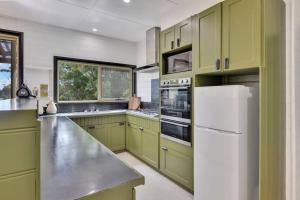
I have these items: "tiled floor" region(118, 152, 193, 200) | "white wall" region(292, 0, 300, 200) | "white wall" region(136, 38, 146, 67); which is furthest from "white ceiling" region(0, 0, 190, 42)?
"tiled floor" region(118, 152, 193, 200)

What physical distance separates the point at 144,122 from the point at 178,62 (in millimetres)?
1287

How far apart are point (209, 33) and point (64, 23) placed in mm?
2768

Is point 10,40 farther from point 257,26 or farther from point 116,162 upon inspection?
point 257,26

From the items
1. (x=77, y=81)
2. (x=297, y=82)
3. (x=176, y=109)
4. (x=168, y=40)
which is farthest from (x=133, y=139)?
(x=297, y=82)

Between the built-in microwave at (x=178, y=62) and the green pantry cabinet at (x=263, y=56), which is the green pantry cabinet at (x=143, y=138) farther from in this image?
the green pantry cabinet at (x=263, y=56)

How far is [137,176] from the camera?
0.90 m

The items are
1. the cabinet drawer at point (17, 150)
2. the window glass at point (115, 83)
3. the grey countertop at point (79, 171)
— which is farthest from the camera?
the window glass at point (115, 83)

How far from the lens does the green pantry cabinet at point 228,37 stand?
1624 mm

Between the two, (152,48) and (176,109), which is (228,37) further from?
(152,48)

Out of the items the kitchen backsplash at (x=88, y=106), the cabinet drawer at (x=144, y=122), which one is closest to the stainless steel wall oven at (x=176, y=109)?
the cabinet drawer at (x=144, y=122)

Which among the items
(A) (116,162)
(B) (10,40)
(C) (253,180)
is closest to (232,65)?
(C) (253,180)

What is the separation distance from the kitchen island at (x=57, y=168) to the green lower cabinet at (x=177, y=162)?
132 cm

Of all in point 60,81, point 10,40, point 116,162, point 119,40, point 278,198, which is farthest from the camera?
point 119,40

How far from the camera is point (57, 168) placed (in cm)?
98
